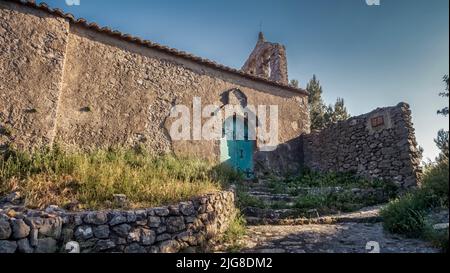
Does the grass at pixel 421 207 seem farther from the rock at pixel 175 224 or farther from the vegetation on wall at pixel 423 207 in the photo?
the rock at pixel 175 224

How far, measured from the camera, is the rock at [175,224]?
4.36 meters

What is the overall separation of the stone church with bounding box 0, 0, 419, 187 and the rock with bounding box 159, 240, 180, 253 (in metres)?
4.34

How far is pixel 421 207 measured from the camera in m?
4.83

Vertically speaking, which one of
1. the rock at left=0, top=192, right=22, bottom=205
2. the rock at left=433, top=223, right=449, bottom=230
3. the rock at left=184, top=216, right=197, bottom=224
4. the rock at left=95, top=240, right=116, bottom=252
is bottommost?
the rock at left=95, top=240, right=116, bottom=252

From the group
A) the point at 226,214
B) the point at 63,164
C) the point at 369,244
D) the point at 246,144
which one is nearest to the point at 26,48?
the point at 63,164

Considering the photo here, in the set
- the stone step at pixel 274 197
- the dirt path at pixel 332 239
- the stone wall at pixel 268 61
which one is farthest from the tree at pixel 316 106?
the dirt path at pixel 332 239

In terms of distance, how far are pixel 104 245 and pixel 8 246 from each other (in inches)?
40.6

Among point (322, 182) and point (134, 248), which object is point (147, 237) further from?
point (322, 182)

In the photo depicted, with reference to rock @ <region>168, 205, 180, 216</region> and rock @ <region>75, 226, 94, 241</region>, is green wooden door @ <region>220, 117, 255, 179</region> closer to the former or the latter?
rock @ <region>168, 205, 180, 216</region>

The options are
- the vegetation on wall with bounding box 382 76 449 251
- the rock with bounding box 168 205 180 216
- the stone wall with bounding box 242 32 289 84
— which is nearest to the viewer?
the vegetation on wall with bounding box 382 76 449 251

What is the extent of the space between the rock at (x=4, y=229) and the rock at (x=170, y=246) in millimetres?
1794

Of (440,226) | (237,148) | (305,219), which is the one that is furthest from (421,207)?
(237,148)

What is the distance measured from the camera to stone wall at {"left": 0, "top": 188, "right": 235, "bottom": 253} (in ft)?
11.6

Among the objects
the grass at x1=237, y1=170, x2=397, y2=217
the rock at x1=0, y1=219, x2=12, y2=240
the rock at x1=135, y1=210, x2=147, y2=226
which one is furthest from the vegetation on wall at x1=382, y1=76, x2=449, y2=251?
the rock at x1=0, y1=219, x2=12, y2=240
